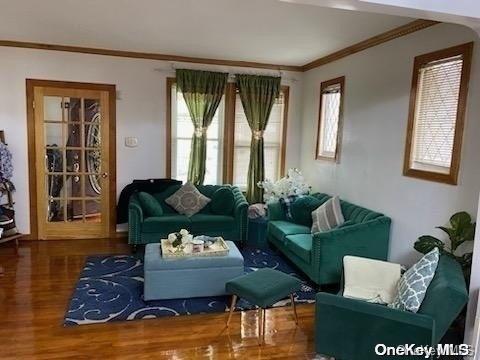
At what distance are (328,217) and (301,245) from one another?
527mm

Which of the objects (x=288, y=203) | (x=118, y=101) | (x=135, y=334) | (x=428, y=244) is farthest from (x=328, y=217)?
(x=118, y=101)

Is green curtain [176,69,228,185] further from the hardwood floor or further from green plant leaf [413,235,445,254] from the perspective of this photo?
green plant leaf [413,235,445,254]

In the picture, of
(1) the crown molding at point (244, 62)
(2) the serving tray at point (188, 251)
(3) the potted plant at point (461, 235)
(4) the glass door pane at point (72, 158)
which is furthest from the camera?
(4) the glass door pane at point (72, 158)

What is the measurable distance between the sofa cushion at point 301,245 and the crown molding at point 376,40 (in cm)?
222

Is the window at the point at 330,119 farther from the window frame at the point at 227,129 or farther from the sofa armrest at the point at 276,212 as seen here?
the sofa armrest at the point at 276,212

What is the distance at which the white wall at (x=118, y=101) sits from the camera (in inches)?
186

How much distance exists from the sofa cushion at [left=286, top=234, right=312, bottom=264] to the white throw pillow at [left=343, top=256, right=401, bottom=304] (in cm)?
79

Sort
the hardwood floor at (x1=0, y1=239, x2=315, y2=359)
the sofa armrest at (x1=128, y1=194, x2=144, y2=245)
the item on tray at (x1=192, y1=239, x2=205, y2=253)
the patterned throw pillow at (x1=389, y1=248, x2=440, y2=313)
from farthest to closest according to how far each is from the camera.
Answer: the sofa armrest at (x1=128, y1=194, x2=144, y2=245) → the item on tray at (x1=192, y1=239, x2=205, y2=253) → the hardwood floor at (x1=0, y1=239, x2=315, y2=359) → the patterned throw pillow at (x1=389, y1=248, x2=440, y2=313)

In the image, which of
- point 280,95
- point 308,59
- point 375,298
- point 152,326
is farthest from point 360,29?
point 152,326

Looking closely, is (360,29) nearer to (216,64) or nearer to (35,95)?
(216,64)

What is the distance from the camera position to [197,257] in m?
3.31

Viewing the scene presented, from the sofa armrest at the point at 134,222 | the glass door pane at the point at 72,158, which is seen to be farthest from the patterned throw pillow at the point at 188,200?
the glass door pane at the point at 72,158

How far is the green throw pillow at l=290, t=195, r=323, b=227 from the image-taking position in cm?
459

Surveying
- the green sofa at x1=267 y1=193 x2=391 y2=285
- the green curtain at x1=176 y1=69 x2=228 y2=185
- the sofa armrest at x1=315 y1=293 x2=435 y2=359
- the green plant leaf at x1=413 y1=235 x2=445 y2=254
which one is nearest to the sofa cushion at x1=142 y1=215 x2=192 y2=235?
the green curtain at x1=176 y1=69 x2=228 y2=185
